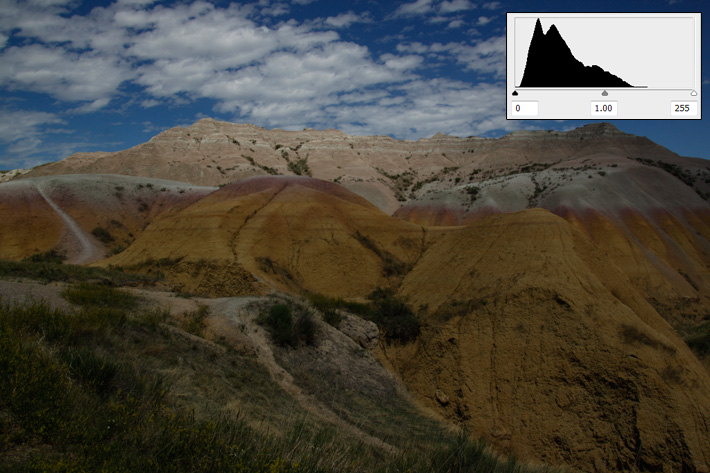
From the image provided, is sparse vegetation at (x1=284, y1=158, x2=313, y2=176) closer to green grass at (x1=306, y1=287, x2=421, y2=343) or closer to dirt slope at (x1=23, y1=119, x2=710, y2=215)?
dirt slope at (x1=23, y1=119, x2=710, y2=215)

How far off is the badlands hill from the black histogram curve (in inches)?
254

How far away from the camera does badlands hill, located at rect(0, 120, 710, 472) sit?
10.6m

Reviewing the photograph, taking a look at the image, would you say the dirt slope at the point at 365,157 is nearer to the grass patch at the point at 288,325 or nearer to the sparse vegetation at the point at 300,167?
the sparse vegetation at the point at 300,167

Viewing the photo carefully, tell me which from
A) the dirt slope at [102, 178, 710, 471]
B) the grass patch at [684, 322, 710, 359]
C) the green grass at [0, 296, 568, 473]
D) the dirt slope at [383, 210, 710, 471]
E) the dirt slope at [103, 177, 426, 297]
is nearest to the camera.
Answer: the green grass at [0, 296, 568, 473]

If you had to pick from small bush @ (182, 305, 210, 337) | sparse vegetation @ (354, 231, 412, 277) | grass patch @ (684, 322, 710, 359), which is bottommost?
grass patch @ (684, 322, 710, 359)

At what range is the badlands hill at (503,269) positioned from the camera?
1061 centimetres

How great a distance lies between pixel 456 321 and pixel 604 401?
5328 mm

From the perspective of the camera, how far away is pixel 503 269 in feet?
55.5

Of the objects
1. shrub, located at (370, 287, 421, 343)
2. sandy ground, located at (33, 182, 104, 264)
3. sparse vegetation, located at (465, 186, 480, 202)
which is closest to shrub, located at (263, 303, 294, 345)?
shrub, located at (370, 287, 421, 343)

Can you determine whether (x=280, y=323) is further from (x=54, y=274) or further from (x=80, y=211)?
(x=80, y=211)

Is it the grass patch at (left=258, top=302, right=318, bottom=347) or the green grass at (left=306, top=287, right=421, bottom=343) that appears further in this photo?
the green grass at (left=306, top=287, right=421, bottom=343)

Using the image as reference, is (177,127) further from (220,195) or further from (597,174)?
(597,174)

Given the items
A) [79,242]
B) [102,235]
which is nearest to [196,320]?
[79,242]

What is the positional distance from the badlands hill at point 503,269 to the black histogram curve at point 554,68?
6439 mm
